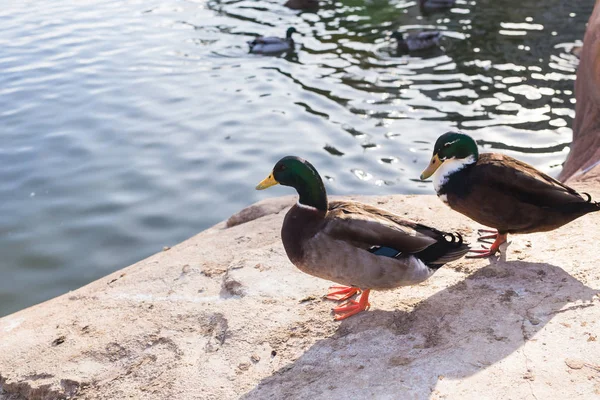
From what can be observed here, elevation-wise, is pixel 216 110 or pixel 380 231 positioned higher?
pixel 380 231

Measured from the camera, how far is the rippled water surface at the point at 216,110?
7801mm

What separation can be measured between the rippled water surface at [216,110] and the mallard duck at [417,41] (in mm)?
326

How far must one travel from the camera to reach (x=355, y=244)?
3939 mm

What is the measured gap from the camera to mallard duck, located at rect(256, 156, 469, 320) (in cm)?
392

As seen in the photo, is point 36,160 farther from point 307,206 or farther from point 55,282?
point 307,206

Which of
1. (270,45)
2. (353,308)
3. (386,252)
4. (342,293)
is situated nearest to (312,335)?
(353,308)

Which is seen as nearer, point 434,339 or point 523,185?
point 434,339

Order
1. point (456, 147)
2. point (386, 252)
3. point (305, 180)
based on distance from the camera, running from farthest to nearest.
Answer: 1. point (456, 147)
2. point (305, 180)
3. point (386, 252)

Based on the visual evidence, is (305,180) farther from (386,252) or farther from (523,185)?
(523,185)

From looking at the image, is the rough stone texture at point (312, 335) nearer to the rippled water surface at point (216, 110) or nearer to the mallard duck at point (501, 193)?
the mallard duck at point (501, 193)

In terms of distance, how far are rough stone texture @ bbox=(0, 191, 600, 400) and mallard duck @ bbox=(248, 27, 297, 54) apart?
27.6 ft

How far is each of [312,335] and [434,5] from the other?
1351 cm

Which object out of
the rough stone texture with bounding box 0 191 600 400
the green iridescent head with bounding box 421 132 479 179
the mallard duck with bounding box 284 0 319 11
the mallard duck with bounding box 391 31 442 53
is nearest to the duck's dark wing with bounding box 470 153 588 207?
the green iridescent head with bounding box 421 132 479 179

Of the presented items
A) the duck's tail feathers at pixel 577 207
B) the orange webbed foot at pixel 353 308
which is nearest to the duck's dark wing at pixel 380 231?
the orange webbed foot at pixel 353 308
